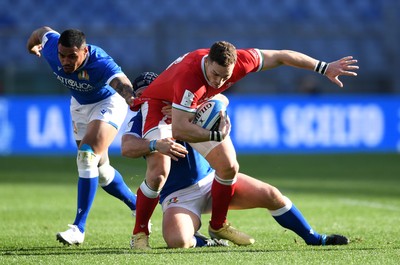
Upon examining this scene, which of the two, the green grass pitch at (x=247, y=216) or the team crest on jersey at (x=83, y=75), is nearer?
the green grass pitch at (x=247, y=216)

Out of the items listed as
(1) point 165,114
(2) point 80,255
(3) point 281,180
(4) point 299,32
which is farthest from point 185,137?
(4) point 299,32

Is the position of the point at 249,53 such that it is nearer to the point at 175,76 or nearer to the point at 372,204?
the point at 175,76

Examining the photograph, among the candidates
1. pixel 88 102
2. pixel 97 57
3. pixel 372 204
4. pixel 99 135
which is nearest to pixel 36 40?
pixel 88 102

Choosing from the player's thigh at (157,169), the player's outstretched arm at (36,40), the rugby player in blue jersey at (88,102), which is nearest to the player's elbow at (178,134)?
the player's thigh at (157,169)

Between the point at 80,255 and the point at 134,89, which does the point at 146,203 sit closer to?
the point at 80,255

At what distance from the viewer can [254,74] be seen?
1950cm

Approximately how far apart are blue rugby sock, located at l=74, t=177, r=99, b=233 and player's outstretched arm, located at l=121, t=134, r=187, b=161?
25.3 inches

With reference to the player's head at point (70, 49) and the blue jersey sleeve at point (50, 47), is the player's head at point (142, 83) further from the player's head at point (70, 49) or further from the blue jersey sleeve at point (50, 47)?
the blue jersey sleeve at point (50, 47)

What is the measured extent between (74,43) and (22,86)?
10.1 m

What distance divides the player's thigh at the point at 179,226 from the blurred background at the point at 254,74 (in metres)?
10.2

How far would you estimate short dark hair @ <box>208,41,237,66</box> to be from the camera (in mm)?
6656

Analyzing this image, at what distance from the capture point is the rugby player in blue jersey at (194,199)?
272 inches

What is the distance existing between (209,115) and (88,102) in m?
1.91

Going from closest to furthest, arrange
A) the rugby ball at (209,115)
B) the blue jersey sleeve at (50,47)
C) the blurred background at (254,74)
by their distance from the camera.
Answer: the rugby ball at (209,115) < the blue jersey sleeve at (50,47) < the blurred background at (254,74)
